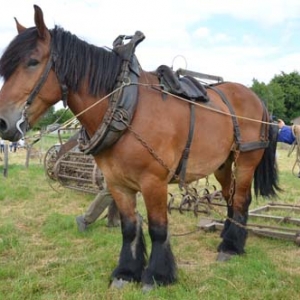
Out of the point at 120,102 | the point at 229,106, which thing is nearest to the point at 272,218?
the point at 229,106

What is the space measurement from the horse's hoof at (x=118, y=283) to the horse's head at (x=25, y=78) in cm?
150

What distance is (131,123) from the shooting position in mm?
3033

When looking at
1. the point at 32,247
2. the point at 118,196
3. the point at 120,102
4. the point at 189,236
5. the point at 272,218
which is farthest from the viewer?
the point at 272,218

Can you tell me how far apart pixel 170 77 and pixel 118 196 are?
1.10 m

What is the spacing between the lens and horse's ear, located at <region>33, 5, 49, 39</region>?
2.60 m

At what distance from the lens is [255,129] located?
4.16 metres

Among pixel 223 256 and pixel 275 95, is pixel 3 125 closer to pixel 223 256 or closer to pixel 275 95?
pixel 223 256

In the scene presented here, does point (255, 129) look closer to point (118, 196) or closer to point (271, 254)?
point (271, 254)

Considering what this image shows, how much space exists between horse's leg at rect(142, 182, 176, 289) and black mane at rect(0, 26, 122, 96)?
965mm

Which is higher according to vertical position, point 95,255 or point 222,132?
point 222,132

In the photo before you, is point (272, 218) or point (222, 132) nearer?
point (222, 132)

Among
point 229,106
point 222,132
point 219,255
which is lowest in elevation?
point 219,255

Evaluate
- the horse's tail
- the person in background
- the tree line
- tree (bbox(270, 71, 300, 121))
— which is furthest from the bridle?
tree (bbox(270, 71, 300, 121))

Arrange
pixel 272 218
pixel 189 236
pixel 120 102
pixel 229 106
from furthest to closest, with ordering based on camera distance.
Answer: pixel 272 218, pixel 189 236, pixel 229 106, pixel 120 102
